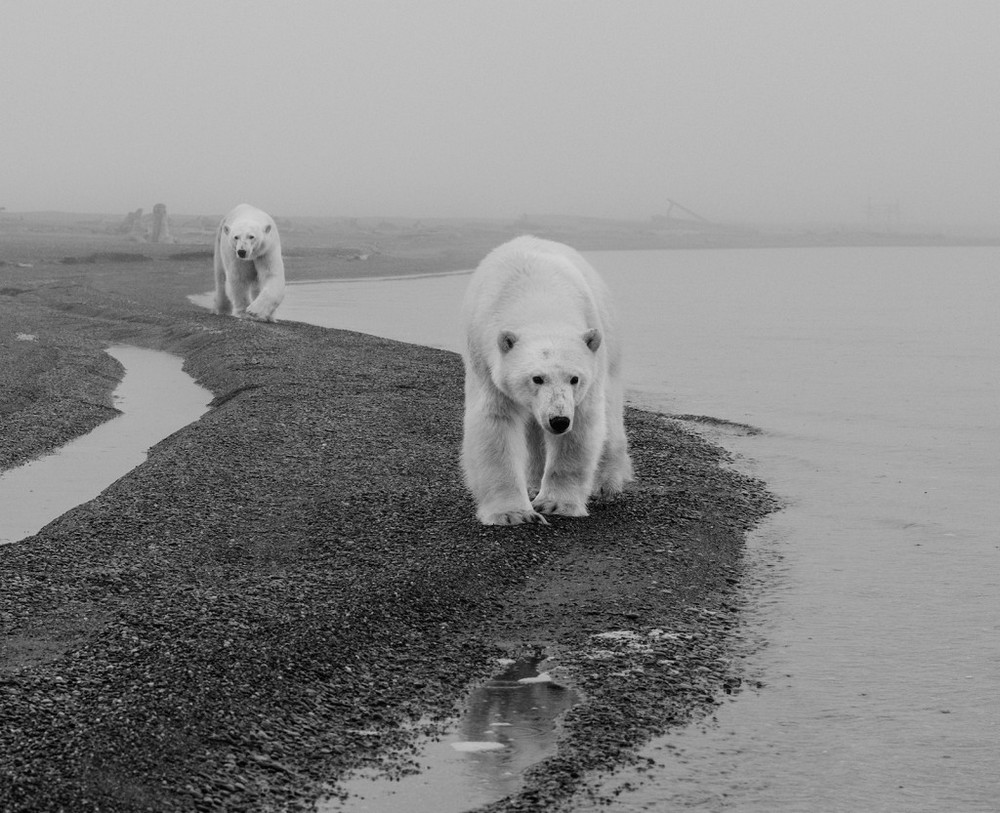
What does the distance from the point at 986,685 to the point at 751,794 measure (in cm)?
165

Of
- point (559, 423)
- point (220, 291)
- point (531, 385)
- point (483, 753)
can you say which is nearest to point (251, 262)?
point (220, 291)

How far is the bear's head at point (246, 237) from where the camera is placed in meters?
19.6

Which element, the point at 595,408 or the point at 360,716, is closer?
the point at 360,716

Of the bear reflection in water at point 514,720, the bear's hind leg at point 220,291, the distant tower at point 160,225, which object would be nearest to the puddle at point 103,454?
the bear reflection in water at point 514,720

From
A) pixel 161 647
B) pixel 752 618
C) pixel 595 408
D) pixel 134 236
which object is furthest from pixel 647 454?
pixel 134 236

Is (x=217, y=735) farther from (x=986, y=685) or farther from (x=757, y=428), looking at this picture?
(x=757, y=428)

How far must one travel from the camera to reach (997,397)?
56.0ft

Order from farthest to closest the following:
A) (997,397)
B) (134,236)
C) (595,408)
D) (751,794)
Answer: (134,236) → (997,397) → (595,408) → (751,794)

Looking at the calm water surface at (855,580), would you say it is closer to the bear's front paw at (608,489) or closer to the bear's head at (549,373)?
the bear's front paw at (608,489)

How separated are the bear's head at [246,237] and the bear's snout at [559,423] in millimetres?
13364

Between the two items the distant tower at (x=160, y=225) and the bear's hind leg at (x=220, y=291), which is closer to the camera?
the bear's hind leg at (x=220, y=291)

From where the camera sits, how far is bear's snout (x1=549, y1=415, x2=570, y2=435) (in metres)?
6.96

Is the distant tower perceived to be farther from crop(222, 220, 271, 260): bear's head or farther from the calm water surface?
crop(222, 220, 271, 260): bear's head

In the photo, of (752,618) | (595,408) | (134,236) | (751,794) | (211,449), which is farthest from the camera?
(134,236)
